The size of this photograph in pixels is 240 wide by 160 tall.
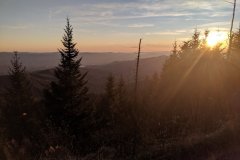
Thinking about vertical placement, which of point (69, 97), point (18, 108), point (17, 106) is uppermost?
point (69, 97)

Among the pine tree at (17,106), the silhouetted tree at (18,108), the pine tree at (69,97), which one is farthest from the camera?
the pine tree at (17,106)

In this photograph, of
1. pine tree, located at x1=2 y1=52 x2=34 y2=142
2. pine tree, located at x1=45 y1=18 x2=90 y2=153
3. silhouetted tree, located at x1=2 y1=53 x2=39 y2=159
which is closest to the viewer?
pine tree, located at x1=45 y1=18 x2=90 y2=153

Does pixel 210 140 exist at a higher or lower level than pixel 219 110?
higher

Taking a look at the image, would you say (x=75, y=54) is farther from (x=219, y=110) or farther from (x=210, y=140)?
(x=210, y=140)

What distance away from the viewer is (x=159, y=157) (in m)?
→ 7.58

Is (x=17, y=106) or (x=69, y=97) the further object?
(x=17, y=106)

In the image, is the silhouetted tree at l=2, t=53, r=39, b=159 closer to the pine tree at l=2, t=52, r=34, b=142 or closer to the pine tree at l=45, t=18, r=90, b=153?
the pine tree at l=2, t=52, r=34, b=142

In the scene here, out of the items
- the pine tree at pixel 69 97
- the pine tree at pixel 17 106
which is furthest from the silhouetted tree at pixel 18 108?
the pine tree at pixel 69 97

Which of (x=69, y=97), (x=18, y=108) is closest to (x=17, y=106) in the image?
(x=18, y=108)

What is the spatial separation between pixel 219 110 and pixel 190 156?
10510 millimetres

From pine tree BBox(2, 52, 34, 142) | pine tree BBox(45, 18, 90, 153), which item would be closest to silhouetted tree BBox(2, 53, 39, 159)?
pine tree BBox(2, 52, 34, 142)

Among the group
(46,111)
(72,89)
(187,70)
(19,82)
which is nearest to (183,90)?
(187,70)

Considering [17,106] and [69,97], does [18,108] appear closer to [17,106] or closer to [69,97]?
[17,106]

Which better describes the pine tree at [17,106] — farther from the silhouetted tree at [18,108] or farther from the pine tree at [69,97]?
the pine tree at [69,97]
